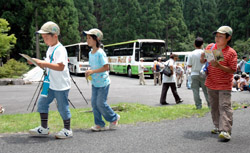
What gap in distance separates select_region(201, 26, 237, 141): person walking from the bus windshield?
2020cm

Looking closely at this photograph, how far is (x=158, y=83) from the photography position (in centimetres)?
1953

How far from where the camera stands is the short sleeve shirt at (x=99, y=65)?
534cm

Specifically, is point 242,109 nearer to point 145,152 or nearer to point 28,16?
point 145,152

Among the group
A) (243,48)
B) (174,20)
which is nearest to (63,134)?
(243,48)

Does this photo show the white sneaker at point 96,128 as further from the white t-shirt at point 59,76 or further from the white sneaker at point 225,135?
the white sneaker at point 225,135

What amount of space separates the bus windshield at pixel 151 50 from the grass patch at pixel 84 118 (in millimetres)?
17235

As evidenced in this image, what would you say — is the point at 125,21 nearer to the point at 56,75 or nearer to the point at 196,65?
the point at 196,65

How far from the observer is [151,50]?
25.7m

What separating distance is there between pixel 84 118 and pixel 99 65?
6.24 feet

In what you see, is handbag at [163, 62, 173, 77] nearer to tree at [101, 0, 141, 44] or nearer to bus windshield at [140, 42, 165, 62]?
bus windshield at [140, 42, 165, 62]

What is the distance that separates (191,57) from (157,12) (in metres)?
37.9

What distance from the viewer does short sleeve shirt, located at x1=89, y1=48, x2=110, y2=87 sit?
5.34 metres

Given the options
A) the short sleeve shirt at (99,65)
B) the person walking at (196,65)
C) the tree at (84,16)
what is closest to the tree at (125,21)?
the tree at (84,16)

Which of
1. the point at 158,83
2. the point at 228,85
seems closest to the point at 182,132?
the point at 228,85
